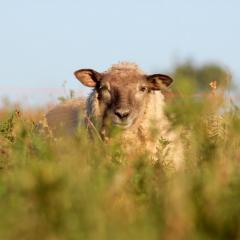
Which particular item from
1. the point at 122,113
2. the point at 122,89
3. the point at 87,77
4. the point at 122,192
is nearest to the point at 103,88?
the point at 122,89

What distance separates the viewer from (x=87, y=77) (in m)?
11.8

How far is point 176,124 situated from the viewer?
5789 mm

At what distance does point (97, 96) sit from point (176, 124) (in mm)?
5440

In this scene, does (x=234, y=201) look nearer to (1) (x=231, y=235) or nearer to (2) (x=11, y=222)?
(1) (x=231, y=235)

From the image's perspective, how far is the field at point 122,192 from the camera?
432 cm

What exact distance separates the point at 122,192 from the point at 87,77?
246 inches

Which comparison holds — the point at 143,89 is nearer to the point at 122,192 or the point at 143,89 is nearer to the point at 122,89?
the point at 122,89

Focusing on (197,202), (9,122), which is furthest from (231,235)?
(9,122)

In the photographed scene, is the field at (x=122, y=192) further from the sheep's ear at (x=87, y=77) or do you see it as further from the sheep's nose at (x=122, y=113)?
the sheep's ear at (x=87, y=77)

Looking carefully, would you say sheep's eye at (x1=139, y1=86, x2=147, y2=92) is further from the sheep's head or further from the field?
the field

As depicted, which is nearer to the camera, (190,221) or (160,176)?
(190,221)

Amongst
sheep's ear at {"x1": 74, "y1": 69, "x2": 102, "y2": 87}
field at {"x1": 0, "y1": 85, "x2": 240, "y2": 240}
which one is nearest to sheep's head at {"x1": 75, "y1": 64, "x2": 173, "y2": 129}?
sheep's ear at {"x1": 74, "y1": 69, "x2": 102, "y2": 87}

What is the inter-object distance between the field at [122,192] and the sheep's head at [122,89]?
3504mm

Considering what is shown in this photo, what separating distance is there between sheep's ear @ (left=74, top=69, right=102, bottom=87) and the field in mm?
4831
